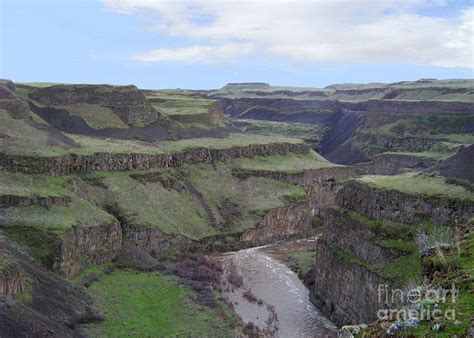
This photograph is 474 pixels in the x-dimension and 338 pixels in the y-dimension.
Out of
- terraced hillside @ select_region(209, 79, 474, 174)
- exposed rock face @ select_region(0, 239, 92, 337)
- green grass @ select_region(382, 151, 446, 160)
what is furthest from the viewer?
terraced hillside @ select_region(209, 79, 474, 174)

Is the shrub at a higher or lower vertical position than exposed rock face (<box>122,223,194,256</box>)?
lower

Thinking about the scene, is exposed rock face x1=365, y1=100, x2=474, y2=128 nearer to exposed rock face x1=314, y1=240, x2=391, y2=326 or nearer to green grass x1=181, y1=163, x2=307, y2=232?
green grass x1=181, y1=163, x2=307, y2=232

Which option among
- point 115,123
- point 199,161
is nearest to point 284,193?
point 199,161

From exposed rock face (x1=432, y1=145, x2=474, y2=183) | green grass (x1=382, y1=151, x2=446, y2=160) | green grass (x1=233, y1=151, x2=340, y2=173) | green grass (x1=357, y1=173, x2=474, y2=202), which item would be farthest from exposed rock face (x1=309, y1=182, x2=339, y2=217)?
exposed rock face (x1=432, y1=145, x2=474, y2=183)

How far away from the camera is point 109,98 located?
9381cm

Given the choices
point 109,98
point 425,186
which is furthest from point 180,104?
point 425,186

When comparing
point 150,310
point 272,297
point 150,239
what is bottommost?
point 272,297

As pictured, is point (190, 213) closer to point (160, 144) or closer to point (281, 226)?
point (281, 226)

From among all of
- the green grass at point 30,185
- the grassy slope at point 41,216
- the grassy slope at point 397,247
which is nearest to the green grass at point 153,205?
the grassy slope at point 41,216

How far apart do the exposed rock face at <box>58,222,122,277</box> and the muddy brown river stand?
38.3 feet

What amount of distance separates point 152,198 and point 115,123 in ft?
82.6

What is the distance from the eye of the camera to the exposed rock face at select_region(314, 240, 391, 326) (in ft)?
135

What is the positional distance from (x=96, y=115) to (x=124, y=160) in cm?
2229

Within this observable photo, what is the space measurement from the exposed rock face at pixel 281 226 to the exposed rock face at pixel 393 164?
118 feet
